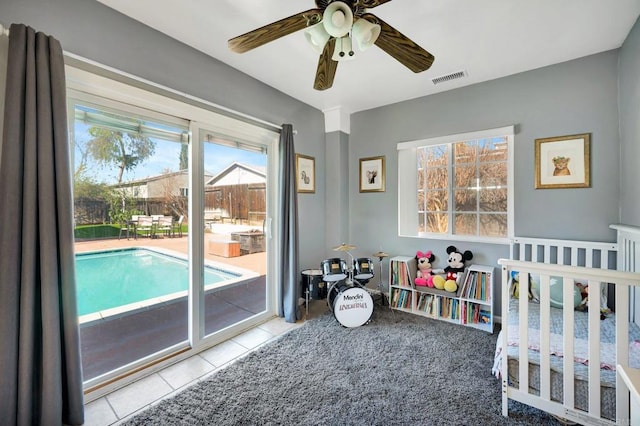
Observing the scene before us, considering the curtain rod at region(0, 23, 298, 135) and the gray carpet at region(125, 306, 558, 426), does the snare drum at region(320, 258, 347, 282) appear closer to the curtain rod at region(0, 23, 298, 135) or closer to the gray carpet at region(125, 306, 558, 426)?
the gray carpet at region(125, 306, 558, 426)

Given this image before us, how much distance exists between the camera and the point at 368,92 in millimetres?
3041

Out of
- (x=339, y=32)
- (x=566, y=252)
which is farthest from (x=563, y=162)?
(x=339, y=32)

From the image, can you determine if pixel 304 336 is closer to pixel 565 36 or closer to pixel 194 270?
pixel 194 270

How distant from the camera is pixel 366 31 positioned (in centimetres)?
133

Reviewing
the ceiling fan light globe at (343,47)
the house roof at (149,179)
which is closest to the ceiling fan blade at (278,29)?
the ceiling fan light globe at (343,47)

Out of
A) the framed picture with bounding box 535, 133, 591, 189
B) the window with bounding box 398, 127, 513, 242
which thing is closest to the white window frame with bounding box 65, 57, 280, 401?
the window with bounding box 398, 127, 513, 242

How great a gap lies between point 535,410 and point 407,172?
8.01 feet

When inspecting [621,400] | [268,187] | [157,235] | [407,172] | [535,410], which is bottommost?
[535,410]

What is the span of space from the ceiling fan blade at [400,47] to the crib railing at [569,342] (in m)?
1.25

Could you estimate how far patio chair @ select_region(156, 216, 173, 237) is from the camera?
2113mm

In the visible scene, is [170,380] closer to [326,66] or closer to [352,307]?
[352,307]

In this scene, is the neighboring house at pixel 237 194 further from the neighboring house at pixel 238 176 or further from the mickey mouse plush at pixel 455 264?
the mickey mouse plush at pixel 455 264

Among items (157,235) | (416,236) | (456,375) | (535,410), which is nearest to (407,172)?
(416,236)

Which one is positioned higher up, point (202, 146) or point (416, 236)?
point (202, 146)
